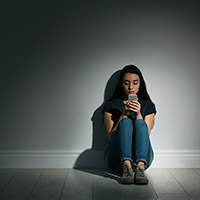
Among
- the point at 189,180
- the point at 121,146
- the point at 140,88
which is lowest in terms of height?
the point at 189,180

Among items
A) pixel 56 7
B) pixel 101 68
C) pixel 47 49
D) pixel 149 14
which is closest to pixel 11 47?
pixel 47 49

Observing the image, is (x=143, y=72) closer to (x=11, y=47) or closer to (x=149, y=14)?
(x=149, y=14)

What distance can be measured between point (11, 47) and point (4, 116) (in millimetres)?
619

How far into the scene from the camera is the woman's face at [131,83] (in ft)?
10.1

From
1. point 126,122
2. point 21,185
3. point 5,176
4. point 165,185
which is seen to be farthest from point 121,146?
point 5,176

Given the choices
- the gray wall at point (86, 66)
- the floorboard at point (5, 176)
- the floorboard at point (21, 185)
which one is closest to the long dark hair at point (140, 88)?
the gray wall at point (86, 66)

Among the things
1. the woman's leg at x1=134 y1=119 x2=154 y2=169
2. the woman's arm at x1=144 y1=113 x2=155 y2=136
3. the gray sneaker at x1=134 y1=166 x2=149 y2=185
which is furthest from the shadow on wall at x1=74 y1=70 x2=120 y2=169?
the gray sneaker at x1=134 y1=166 x2=149 y2=185

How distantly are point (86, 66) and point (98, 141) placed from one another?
2.24 feet

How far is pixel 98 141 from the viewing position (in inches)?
130

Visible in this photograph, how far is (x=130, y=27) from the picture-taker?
3.24m

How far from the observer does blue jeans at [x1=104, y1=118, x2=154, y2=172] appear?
108 inches

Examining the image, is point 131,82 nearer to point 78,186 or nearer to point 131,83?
point 131,83

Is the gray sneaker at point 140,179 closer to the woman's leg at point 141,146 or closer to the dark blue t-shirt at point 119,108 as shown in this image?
the woman's leg at point 141,146

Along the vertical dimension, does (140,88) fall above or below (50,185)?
above
